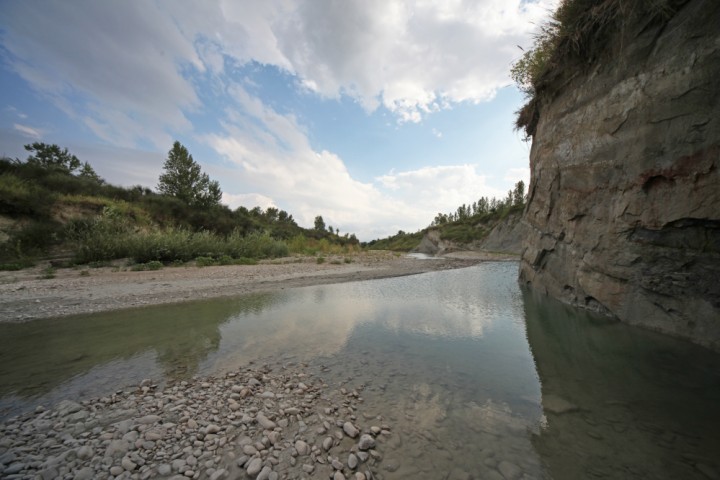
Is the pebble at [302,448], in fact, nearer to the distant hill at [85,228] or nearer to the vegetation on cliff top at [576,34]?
the vegetation on cliff top at [576,34]

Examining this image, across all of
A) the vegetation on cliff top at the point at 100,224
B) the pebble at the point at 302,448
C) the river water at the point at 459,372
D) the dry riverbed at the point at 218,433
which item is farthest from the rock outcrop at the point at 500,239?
the pebble at the point at 302,448

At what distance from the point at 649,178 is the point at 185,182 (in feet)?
144

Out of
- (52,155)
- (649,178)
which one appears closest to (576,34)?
(649,178)

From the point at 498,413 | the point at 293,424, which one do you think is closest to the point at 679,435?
the point at 498,413

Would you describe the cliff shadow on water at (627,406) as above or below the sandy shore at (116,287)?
below

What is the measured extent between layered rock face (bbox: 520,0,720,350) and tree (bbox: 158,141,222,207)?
39645mm

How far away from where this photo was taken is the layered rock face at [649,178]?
557 centimetres

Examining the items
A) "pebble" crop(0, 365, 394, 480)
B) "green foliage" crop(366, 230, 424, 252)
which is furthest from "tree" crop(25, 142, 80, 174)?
"green foliage" crop(366, 230, 424, 252)

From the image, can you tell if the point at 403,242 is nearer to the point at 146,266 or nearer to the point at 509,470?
the point at 146,266

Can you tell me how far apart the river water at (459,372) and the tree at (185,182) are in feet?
106

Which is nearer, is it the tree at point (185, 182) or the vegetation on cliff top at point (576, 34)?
the vegetation on cliff top at point (576, 34)

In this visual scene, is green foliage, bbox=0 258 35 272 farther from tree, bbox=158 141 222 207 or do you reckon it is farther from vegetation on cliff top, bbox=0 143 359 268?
tree, bbox=158 141 222 207

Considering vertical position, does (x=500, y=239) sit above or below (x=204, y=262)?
above

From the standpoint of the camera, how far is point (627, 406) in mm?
3916
